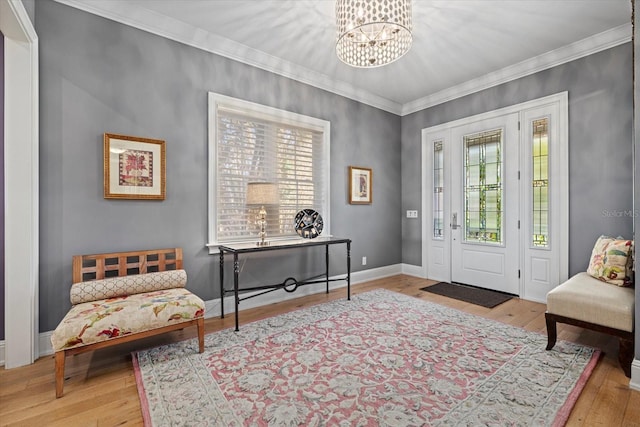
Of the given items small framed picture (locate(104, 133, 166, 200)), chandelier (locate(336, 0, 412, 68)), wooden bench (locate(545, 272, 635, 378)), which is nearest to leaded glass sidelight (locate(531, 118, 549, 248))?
wooden bench (locate(545, 272, 635, 378))

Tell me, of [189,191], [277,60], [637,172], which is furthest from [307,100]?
[637,172]

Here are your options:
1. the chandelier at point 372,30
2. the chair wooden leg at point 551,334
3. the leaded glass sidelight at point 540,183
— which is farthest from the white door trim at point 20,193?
the leaded glass sidelight at point 540,183

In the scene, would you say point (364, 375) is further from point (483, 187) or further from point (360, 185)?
point (483, 187)

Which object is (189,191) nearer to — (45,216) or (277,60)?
(45,216)

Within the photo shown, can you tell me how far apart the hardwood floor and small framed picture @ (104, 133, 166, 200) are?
50.4 inches

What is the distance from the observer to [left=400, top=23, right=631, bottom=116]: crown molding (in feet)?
9.93

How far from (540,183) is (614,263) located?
1.40 meters

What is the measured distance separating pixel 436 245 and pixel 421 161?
1.35m

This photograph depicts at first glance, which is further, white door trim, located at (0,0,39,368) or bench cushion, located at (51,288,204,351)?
white door trim, located at (0,0,39,368)

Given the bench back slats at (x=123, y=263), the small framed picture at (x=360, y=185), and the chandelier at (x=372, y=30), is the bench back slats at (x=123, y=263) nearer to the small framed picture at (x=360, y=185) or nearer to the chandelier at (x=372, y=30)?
the chandelier at (x=372, y=30)

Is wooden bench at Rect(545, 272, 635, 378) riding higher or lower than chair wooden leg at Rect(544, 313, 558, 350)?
higher

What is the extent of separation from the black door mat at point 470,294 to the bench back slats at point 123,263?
3.14 meters

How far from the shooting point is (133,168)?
2.69 m

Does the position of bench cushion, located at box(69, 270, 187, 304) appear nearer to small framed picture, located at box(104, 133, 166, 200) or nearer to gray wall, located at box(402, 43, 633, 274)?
small framed picture, located at box(104, 133, 166, 200)
